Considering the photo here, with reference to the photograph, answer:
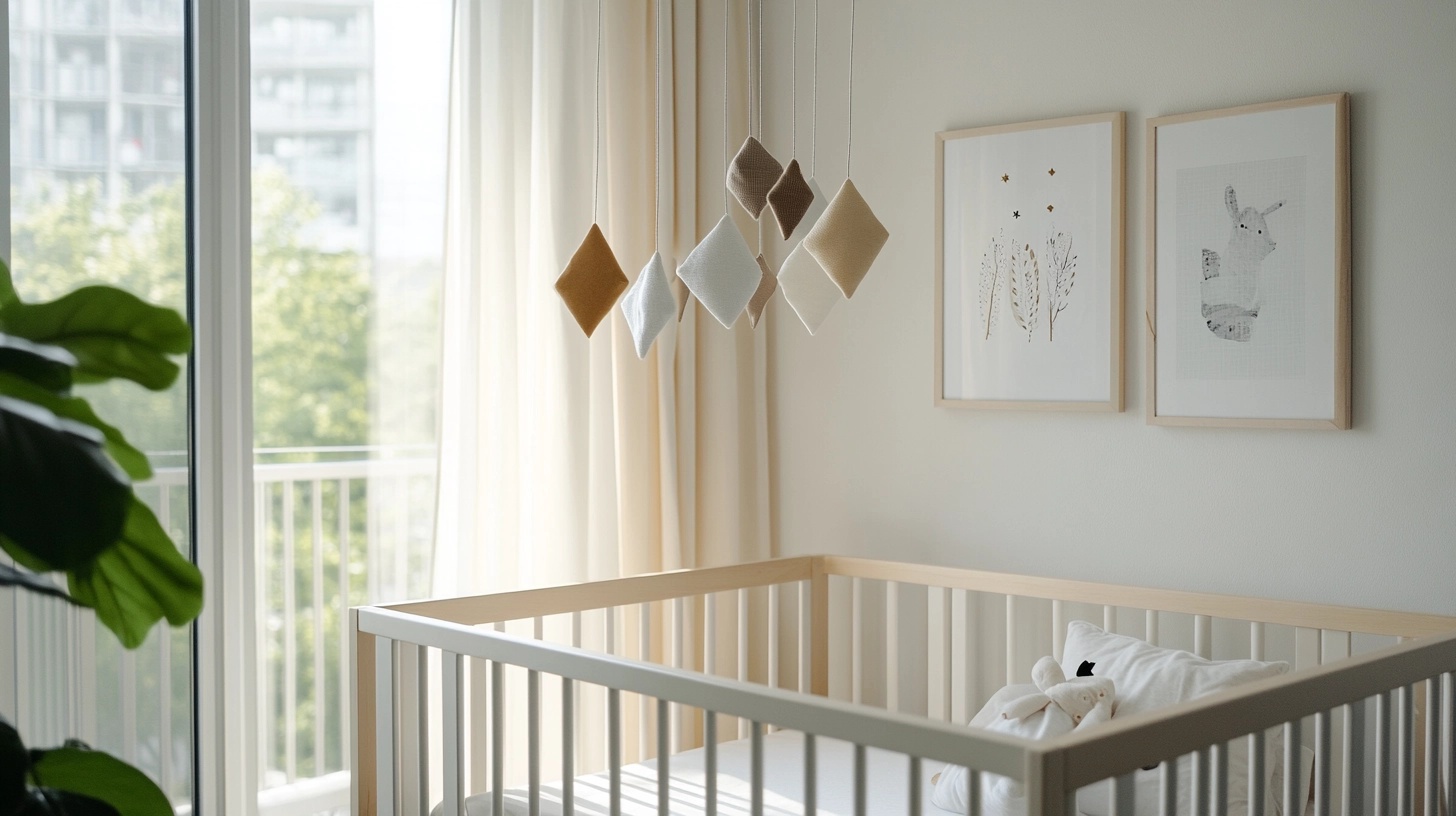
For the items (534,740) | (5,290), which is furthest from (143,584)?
(534,740)

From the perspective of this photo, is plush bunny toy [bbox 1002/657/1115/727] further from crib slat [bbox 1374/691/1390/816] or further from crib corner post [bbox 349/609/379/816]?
crib corner post [bbox 349/609/379/816]

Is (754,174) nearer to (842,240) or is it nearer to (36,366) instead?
(842,240)

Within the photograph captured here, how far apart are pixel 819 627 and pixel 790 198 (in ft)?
4.08

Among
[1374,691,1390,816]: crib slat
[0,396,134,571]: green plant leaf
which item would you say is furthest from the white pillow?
[0,396,134,571]: green plant leaf

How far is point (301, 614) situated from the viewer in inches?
111

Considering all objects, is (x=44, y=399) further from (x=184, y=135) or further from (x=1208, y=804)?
(x=184, y=135)

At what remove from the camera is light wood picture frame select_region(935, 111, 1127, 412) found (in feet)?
8.00

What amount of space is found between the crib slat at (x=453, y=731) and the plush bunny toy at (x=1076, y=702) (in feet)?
2.74

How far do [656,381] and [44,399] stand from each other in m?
1.93

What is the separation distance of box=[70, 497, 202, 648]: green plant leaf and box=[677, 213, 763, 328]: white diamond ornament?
937 mm

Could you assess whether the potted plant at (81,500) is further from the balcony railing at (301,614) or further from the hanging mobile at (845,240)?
the balcony railing at (301,614)

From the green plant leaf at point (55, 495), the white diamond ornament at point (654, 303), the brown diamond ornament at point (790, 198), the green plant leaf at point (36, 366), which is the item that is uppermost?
the brown diamond ornament at point (790, 198)

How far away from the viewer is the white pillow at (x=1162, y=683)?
1885mm

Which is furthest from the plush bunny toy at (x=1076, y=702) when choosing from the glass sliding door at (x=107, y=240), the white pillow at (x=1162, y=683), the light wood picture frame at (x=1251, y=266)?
the glass sliding door at (x=107, y=240)
